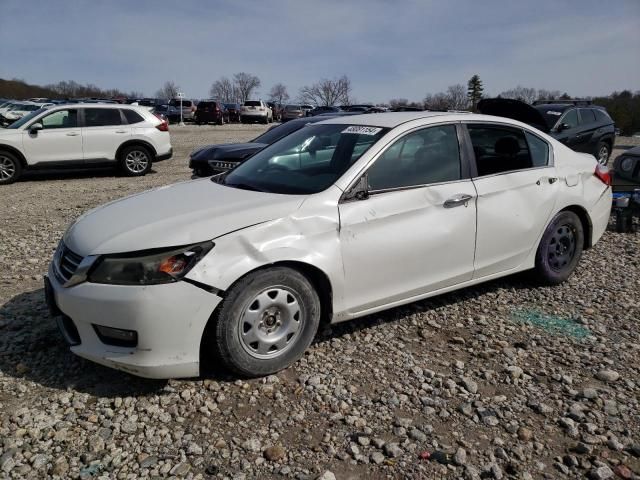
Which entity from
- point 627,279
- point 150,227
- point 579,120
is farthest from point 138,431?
point 579,120

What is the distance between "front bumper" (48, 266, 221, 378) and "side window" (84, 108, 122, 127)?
31.0 feet

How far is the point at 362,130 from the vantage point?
3.84 meters

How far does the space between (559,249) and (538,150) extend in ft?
3.02

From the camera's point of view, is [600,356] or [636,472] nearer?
[636,472]

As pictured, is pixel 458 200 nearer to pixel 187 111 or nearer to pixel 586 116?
pixel 586 116

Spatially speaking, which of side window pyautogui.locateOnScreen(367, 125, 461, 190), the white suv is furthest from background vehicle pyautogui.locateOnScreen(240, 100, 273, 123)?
side window pyautogui.locateOnScreen(367, 125, 461, 190)

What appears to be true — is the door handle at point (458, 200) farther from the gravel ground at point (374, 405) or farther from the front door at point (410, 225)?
the gravel ground at point (374, 405)

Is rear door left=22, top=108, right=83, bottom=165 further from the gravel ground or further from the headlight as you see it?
the headlight

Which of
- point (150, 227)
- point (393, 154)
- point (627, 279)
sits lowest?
point (627, 279)

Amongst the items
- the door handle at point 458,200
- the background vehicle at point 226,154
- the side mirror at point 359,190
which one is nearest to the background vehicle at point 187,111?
the background vehicle at point 226,154

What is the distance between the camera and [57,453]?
258 centimetres

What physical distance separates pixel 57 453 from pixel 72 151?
9.86m

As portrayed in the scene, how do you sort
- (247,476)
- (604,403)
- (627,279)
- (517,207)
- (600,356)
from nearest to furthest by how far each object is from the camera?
(247,476), (604,403), (600,356), (517,207), (627,279)

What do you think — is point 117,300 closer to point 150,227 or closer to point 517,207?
point 150,227
